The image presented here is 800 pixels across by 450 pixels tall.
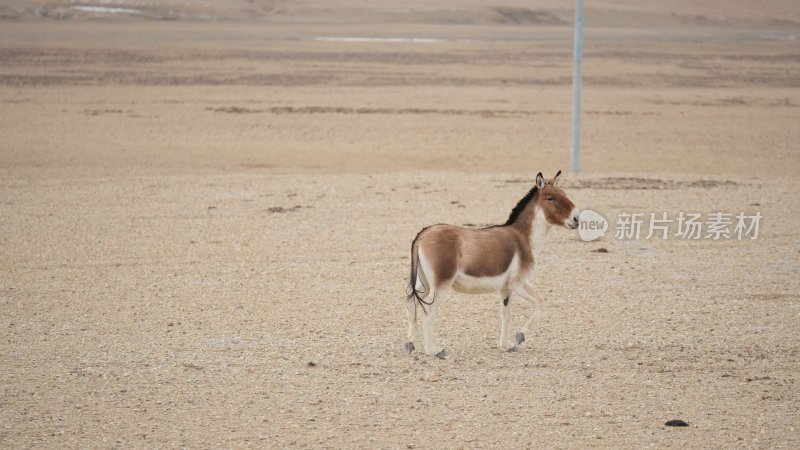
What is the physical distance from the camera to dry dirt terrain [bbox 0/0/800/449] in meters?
7.71

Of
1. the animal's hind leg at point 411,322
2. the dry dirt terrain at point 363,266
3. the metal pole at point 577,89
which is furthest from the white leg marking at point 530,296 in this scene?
the metal pole at point 577,89

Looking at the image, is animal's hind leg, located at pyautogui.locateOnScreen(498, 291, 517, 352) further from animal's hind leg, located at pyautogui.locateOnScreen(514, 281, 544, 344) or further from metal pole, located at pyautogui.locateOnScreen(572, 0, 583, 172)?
metal pole, located at pyautogui.locateOnScreen(572, 0, 583, 172)

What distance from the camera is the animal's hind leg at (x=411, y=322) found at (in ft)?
28.4

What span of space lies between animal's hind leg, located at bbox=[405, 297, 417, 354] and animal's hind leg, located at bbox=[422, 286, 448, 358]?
0.12m

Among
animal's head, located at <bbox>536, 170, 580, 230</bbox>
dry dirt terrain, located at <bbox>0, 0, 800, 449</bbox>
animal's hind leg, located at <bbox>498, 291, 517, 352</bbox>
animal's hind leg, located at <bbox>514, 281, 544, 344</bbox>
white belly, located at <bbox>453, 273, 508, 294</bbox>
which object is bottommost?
dry dirt terrain, located at <bbox>0, 0, 800, 449</bbox>

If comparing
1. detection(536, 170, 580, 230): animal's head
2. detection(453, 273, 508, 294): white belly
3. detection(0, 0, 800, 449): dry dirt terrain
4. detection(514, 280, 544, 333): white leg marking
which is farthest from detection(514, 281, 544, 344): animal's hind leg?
detection(536, 170, 580, 230): animal's head

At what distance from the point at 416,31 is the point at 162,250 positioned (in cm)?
5226

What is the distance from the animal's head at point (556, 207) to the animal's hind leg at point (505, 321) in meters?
0.70

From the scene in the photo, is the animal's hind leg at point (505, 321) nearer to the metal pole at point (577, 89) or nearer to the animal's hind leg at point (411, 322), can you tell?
the animal's hind leg at point (411, 322)

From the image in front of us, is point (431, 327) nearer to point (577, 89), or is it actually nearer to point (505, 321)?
point (505, 321)

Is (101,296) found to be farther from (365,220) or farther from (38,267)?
(365,220)

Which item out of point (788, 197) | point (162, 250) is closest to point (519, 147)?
point (788, 197)

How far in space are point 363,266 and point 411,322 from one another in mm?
3575

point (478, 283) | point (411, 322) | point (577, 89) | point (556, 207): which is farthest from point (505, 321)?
point (577, 89)
